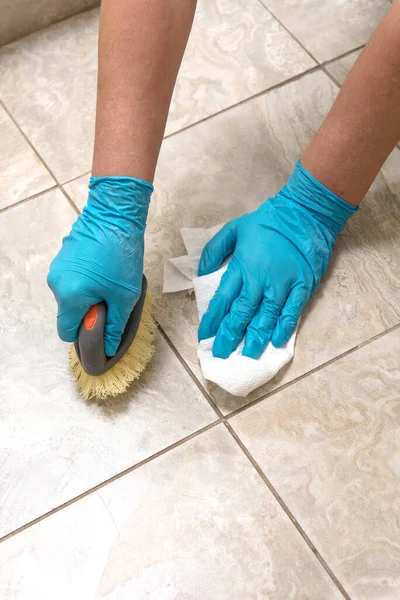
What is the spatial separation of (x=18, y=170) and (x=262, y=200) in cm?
41

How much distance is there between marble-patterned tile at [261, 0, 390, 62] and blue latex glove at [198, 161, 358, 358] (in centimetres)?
38

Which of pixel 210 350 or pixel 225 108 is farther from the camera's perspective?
pixel 225 108

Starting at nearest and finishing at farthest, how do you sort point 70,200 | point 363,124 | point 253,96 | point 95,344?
point 95,344, point 363,124, point 70,200, point 253,96

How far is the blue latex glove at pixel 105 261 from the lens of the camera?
0.83 meters

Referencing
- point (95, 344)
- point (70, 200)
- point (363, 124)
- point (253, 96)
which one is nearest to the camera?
point (95, 344)

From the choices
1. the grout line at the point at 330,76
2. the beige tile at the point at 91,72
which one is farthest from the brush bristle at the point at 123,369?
the grout line at the point at 330,76

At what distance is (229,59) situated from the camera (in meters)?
1.23

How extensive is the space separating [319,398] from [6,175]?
0.63 metres

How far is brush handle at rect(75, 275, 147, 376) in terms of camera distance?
0.83m

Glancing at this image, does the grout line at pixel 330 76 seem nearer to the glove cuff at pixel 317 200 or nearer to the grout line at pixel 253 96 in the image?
the grout line at pixel 253 96

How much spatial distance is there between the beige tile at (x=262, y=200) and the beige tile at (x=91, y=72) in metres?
0.04

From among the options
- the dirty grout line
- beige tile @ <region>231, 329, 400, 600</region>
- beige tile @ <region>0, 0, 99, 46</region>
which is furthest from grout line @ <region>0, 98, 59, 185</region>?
beige tile @ <region>231, 329, 400, 600</region>

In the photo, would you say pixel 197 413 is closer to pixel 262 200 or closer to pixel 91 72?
pixel 262 200

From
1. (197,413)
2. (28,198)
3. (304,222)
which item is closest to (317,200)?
(304,222)
